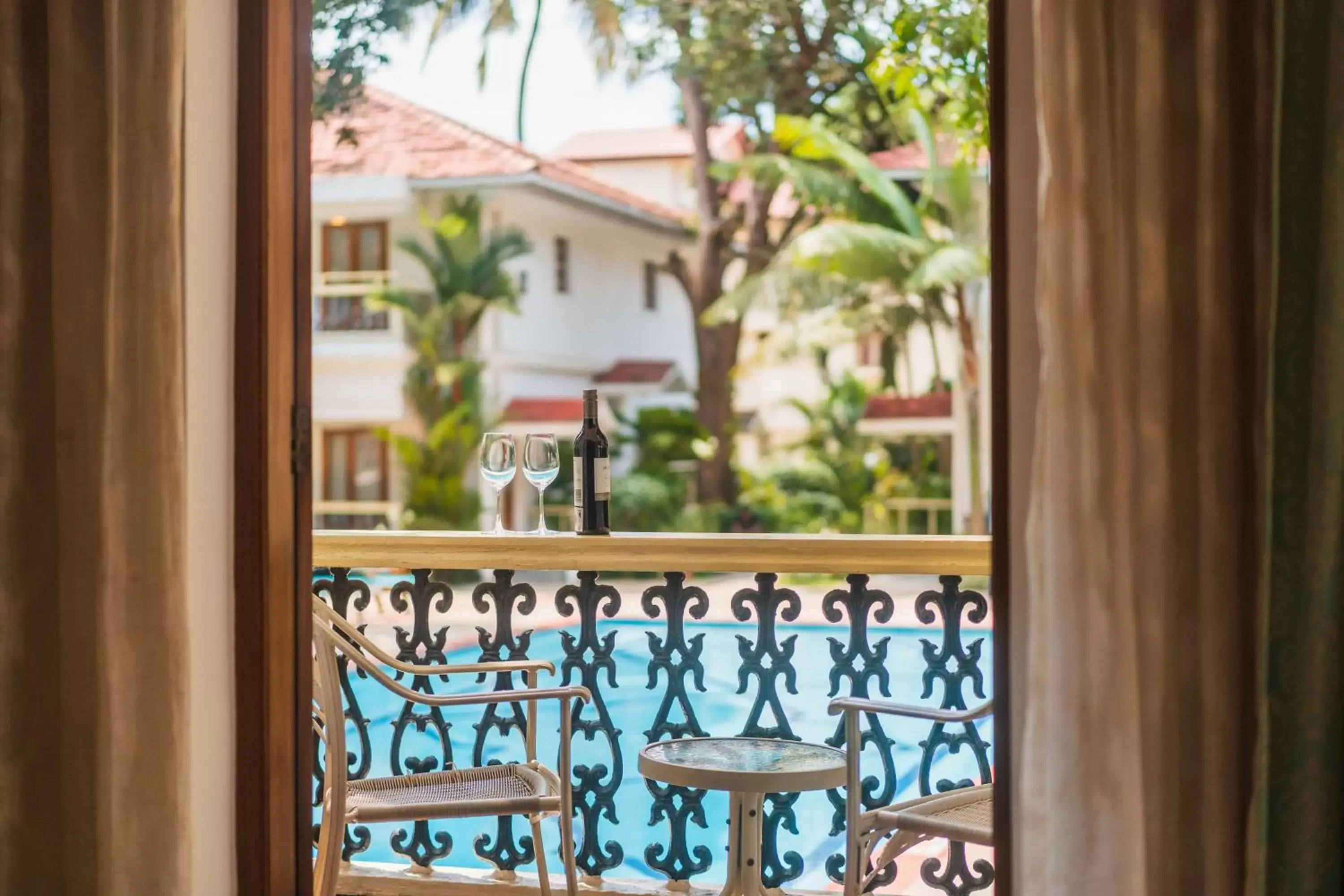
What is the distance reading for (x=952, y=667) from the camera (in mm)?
3275

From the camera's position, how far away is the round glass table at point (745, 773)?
2.59 metres

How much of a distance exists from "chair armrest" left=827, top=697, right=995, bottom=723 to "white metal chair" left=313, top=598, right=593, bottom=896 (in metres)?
0.60

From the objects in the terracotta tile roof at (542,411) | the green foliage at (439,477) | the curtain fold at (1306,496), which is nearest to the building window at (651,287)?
the terracotta tile roof at (542,411)

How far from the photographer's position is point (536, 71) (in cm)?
1991

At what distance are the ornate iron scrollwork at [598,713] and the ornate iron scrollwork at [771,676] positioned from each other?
1.17 feet

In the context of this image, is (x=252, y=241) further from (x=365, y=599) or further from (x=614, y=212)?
(x=614, y=212)

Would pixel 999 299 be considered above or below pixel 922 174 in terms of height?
below

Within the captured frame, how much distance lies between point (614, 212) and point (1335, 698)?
20.3 m

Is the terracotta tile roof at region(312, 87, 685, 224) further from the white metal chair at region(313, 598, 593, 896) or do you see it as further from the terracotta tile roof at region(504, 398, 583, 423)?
the white metal chair at region(313, 598, 593, 896)

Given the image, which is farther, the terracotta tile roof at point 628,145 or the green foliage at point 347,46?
the terracotta tile roof at point 628,145

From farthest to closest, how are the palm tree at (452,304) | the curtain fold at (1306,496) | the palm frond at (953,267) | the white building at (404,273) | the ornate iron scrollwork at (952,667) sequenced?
the white building at (404,273) → the palm tree at (452,304) → the palm frond at (953,267) → the ornate iron scrollwork at (952,667) → the curtain fold at (1306,496)

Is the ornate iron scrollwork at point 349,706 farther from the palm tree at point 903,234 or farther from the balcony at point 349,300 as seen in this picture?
the balcony at point 349,300

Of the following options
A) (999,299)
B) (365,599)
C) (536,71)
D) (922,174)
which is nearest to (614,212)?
(536,71)

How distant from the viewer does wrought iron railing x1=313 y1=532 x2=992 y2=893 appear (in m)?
3.17
